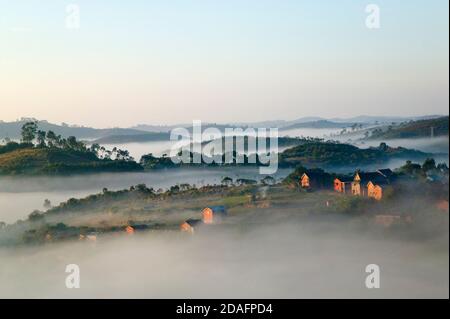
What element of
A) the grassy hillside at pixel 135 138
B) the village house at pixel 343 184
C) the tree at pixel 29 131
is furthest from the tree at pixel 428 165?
the tree at pixel 29 131

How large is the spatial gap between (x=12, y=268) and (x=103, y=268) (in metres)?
2.43

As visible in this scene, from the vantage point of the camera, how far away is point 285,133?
15.4 m

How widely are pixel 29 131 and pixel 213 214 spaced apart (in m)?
11.8

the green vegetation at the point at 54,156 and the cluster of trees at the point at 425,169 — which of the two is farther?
the green vegetation at the point at 54,156

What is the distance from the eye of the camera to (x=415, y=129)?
13469 mm

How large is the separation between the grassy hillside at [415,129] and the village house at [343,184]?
6.01 feet

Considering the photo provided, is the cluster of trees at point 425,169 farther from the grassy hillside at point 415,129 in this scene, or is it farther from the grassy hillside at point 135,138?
the grassy hillside at point 135,138

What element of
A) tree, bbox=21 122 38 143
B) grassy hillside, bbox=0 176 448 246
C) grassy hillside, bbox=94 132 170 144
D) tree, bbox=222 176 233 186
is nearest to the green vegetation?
tree, bbox=21 122 38 143

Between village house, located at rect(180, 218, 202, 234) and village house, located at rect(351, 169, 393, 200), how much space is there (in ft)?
10.2

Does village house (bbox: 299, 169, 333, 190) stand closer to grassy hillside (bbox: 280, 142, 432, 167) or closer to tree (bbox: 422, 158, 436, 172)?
grassy hillside (bbox: 280, 142, 432, 167)

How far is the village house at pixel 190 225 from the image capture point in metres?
11.6

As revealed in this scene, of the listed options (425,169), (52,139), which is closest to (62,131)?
(52,139)

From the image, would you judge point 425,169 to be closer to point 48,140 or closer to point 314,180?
point 314,180

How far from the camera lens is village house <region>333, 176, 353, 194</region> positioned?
11.5 meters
